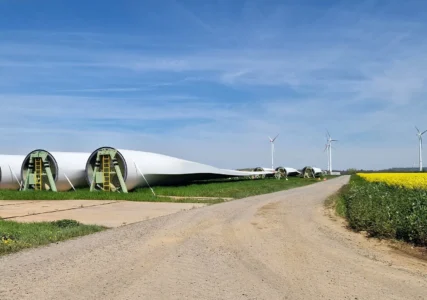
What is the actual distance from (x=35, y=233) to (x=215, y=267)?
5963 millimetres

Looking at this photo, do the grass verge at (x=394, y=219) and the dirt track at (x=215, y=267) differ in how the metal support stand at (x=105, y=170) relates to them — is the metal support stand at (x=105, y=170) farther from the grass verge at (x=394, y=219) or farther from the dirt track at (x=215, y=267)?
the grass verge at (x=394, y=219)

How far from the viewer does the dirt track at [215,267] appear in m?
6.22

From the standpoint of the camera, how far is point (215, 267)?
25.5 ft

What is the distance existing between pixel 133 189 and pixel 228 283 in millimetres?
26671

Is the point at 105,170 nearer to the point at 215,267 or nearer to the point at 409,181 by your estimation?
the point at 409,181

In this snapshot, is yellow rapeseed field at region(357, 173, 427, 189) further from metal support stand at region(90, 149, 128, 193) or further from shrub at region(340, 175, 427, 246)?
metal support stand at region(90, 149, 128, 193)

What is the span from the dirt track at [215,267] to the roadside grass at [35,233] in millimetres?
589

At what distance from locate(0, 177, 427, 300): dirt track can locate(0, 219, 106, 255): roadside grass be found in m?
0.59

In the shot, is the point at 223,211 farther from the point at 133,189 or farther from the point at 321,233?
the point at 133,189

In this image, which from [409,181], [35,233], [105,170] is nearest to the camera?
[35,233]

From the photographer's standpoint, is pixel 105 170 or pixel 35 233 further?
pixel 105 170

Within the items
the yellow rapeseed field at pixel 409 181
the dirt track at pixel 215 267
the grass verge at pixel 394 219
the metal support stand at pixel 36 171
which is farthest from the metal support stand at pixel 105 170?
the grass verge at pixel 394 219

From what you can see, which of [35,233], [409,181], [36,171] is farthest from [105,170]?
[35,233]

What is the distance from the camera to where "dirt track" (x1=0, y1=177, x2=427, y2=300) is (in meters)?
6.22
